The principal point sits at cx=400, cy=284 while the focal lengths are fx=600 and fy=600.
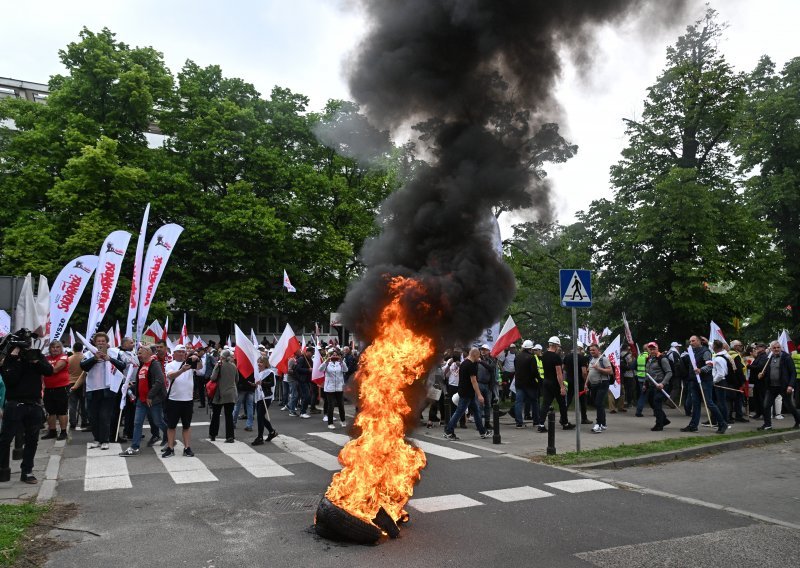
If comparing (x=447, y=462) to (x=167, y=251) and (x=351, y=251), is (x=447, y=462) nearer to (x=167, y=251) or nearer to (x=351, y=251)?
(x=167, y=251)

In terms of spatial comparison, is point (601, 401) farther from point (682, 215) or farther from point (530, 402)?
point (682, 215)

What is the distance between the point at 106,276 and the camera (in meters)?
13.2

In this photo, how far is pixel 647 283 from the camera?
2036 centimetres

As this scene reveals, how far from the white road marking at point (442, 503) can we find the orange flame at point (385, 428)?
2.40 feet

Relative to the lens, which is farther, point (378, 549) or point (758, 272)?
point (758, 272)

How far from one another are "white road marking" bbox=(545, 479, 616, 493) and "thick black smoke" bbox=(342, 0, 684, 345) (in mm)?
2594

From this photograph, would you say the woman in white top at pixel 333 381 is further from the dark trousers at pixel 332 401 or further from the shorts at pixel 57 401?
the shorts at pixel 57 401

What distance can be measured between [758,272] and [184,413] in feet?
62.2

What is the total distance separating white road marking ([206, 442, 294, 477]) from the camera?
28.5 ft

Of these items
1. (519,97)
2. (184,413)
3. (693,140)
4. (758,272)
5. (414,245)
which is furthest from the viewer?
(693,140)

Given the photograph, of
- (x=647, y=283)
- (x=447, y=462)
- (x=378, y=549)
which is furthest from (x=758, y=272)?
(x=378, y=549)

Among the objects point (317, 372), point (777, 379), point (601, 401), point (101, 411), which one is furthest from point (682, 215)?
point (101, 411)

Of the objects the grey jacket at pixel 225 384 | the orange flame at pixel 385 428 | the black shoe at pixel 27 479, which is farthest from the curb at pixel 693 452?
the black shoe at pixel 27 479

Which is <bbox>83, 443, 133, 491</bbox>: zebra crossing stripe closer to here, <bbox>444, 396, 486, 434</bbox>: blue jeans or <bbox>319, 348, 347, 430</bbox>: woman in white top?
<bbox>319, 348, 347, 430</bbox>: woman in white top
